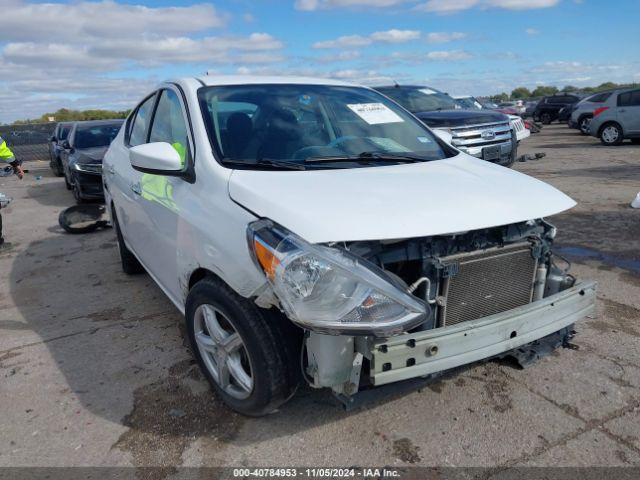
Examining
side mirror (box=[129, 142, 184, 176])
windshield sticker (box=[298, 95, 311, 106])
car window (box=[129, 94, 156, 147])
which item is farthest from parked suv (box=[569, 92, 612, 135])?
side mirror (box=[129, 142, 184, 176])

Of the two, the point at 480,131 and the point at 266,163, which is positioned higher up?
the point at 266,163

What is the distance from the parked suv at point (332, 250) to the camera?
6.83 feet

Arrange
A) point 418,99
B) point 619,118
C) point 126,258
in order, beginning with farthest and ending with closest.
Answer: point 619,118, point 418,99, point 126,258

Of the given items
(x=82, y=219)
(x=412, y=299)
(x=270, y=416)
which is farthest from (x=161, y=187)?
(x=82, y=219)

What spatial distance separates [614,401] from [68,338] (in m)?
3.63

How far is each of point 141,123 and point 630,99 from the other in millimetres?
15300

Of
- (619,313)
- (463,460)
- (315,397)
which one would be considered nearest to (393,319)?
(463,460)

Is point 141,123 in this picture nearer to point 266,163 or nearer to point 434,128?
point 266,163

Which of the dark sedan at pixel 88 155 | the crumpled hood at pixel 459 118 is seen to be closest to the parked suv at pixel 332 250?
the crumpled hood at pixel 459 118

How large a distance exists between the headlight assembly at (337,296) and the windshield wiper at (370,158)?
3.29ft

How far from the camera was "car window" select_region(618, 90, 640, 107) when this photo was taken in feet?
48.5

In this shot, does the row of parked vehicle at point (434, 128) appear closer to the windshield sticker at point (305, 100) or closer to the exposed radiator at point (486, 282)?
the windshield sticker at point (305, 100)

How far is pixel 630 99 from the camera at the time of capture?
48.9 ft

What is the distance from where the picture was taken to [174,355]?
3.46 metres
